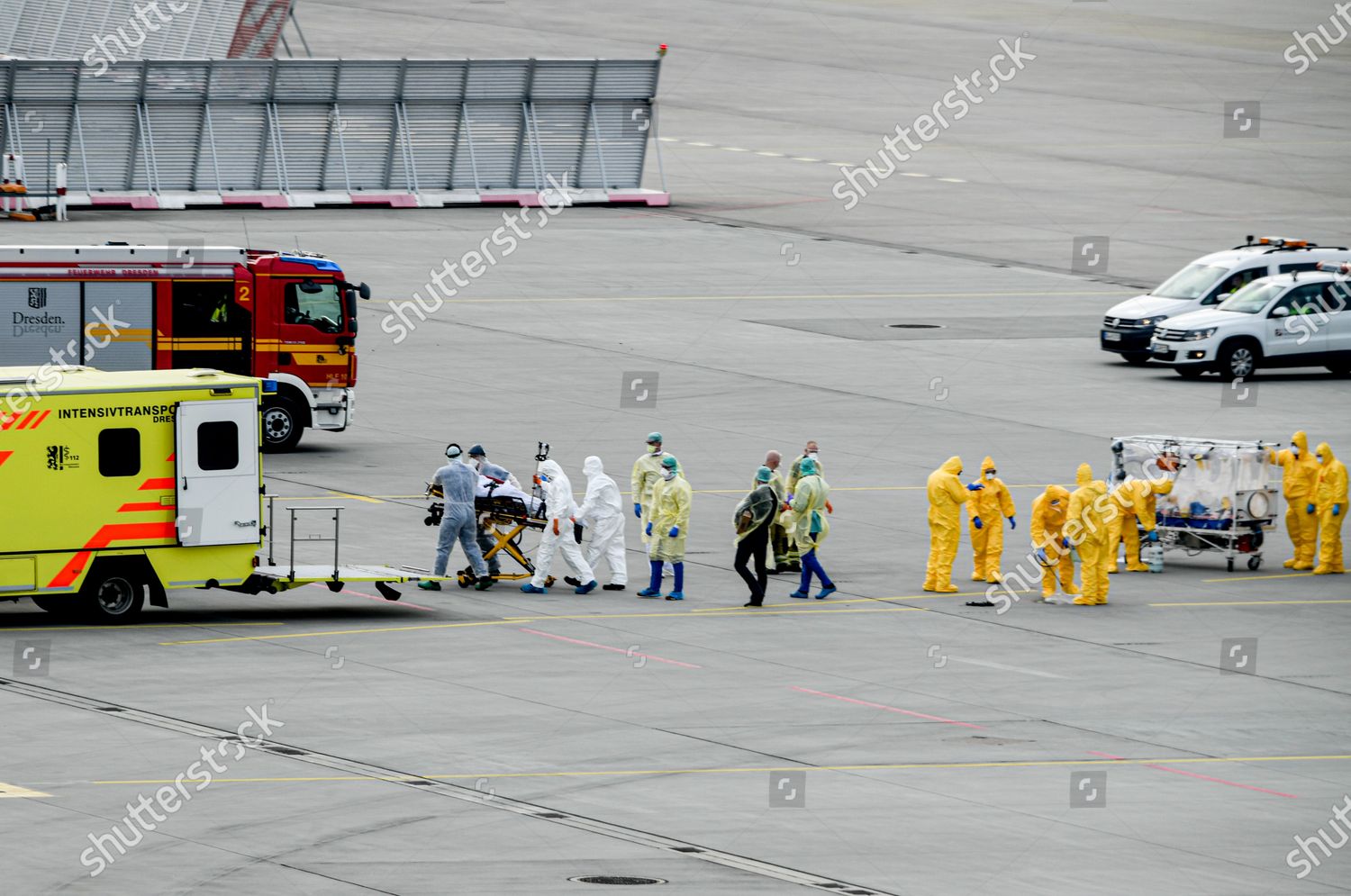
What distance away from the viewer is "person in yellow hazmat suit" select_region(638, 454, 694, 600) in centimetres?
2505

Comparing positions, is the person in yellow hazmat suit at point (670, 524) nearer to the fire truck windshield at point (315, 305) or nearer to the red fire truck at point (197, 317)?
the red fire truck at point (197, 317)

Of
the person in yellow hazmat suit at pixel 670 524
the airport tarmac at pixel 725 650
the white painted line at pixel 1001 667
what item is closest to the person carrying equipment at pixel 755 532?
the airport tarmac at pixel 725 650

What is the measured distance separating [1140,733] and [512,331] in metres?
24.6

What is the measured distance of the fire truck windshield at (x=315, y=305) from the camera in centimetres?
3284

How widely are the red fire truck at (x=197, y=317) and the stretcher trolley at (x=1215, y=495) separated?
12.0 meters

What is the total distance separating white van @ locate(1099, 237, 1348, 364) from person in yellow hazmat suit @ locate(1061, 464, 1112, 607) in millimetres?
16671

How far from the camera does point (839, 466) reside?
3247 centimetres

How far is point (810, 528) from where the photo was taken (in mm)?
25359

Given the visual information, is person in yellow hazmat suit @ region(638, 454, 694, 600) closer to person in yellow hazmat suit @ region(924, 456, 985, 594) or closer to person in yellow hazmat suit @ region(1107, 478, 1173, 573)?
person in yellow hazmat suit @ region(924, 456, 985, 594)

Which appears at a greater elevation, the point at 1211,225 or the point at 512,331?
the point at 1211,225

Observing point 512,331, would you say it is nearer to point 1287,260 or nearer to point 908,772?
point 1287,260

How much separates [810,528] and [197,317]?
434 inches

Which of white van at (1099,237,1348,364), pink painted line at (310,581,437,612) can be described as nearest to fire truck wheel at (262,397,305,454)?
pink painted line at (310,581,437,612)

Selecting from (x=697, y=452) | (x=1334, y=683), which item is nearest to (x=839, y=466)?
(x=697, y=452)
